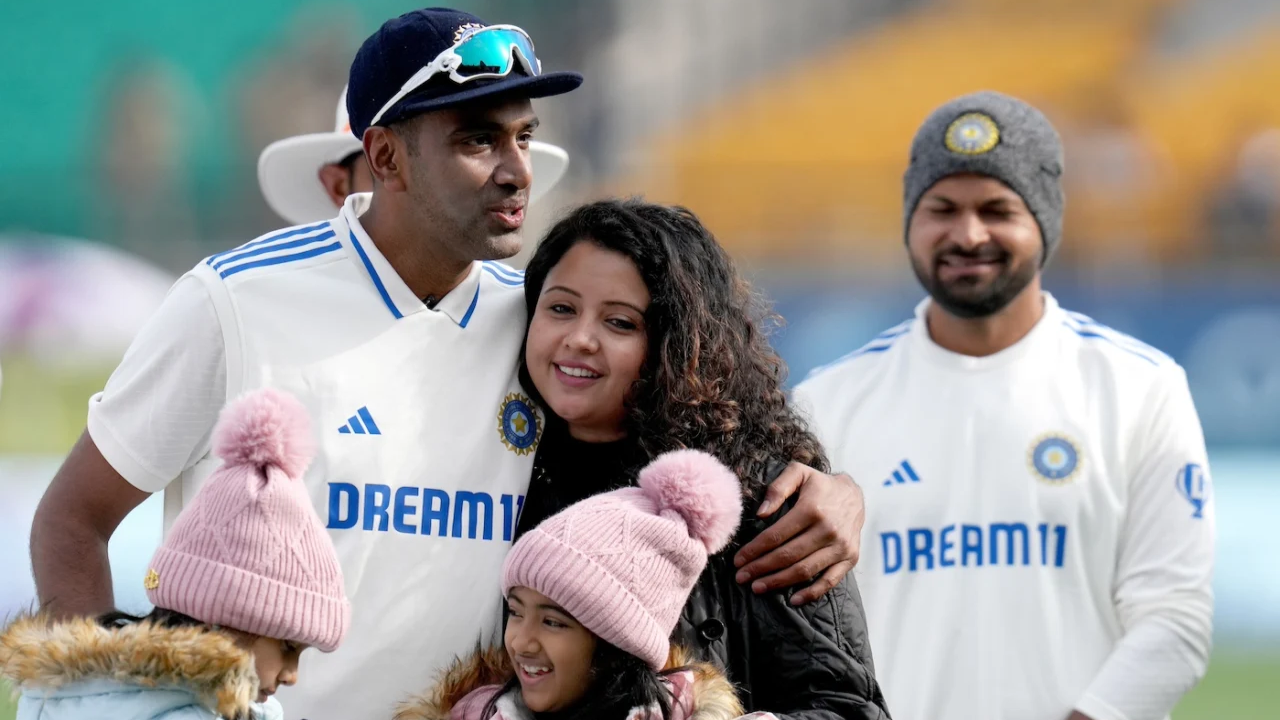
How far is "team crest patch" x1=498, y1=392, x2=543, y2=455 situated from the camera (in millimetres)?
2850

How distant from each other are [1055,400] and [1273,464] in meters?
6.36

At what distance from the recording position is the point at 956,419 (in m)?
4.12

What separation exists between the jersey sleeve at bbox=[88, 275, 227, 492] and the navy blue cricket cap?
1.57ft

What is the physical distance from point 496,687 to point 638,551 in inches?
13.1

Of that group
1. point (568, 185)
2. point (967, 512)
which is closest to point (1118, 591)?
point (967, 512)

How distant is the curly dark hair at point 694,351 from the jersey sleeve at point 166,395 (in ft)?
1.84

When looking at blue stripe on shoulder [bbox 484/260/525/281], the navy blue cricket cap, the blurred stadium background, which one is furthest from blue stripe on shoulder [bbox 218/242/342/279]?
the blurred stadium background

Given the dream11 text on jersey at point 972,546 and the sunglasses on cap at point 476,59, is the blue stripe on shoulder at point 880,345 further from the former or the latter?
the sunglasses on cap at point 476,59

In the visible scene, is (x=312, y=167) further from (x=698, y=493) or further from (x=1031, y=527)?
(x=698, y=493)

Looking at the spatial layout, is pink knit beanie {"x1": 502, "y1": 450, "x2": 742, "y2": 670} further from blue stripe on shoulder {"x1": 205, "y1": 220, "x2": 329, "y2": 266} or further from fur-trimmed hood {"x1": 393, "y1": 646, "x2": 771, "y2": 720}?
blue stripe on shoulder {"x1": 205, "y1": 220, "x2": 329, "y2": 266}

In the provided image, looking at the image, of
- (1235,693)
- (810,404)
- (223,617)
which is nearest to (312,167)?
(810,404)

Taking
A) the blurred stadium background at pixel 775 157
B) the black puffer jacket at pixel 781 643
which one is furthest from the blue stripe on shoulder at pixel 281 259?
the blurred stadium background at pixel 775 157

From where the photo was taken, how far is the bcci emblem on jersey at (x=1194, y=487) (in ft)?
12.6

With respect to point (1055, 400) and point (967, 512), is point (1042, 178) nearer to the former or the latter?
point (1055, 400)
